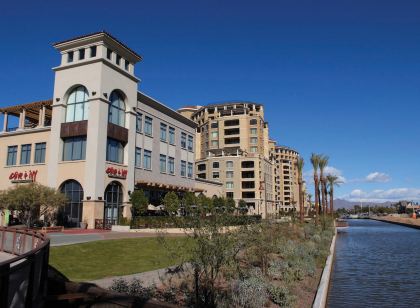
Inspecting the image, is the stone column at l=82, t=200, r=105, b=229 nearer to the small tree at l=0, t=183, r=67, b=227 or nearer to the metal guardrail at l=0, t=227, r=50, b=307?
the small tree at l=0, t=183, r=67, b=227

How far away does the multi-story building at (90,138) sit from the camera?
136 ft

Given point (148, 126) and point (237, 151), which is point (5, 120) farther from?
point (237, 151)

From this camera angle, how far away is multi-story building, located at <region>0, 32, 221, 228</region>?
136 feet

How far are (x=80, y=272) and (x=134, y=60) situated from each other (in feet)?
120

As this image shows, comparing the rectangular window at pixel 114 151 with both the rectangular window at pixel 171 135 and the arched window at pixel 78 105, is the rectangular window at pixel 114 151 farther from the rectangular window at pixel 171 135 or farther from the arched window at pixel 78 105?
the rectangular window at pixel 171 135

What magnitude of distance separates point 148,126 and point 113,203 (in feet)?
44.1

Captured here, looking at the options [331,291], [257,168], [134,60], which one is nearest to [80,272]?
[331,291]

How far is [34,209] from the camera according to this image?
38125mm

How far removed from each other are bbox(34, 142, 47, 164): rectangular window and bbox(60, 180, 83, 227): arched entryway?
658cm

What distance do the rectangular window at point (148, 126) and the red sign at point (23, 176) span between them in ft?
48.5

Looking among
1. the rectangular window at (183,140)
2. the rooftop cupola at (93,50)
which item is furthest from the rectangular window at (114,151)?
the rectangular window at (183,140)

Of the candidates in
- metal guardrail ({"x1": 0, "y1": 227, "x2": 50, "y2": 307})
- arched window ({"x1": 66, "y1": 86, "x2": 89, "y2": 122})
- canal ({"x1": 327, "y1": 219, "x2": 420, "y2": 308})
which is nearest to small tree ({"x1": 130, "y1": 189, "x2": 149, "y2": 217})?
arched window ({"x1": 66, "y1": 86, "x2": 89, "y2": 122})

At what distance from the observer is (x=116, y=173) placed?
43.8 metres

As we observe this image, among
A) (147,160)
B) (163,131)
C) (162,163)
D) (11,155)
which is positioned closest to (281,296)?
(147,160)
